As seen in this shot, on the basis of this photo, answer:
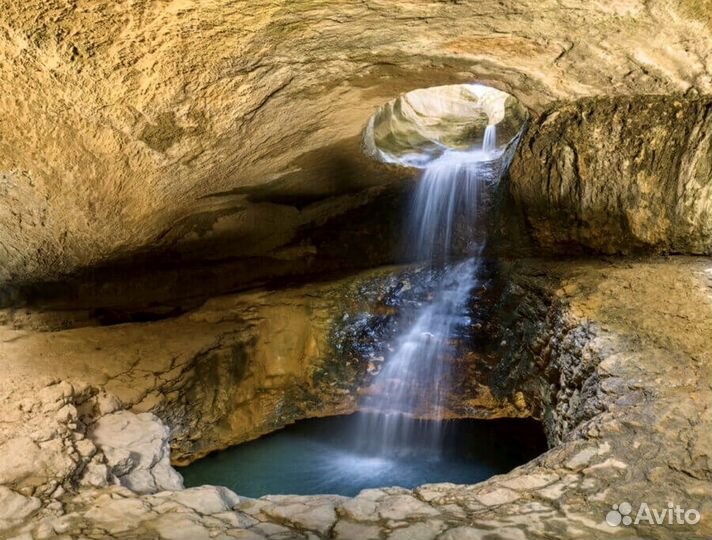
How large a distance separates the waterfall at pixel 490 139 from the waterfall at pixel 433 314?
139 centimetres

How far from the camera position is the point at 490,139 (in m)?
9.23

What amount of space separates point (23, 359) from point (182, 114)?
2492 mm

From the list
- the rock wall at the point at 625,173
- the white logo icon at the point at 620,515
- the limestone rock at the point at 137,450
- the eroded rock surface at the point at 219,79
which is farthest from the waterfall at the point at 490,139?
the white logo icon at the point at 620,515

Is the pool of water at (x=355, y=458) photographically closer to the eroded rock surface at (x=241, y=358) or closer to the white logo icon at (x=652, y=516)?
the eroded rock surface at (x=241, y=358)

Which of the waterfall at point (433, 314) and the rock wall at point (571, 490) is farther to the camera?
the waterfall at point (433, 314)

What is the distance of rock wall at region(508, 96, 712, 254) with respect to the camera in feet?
13.9

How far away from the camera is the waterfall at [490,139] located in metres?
9.02

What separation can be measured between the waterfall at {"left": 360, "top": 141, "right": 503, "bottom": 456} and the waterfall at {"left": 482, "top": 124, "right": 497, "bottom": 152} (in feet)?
4.57

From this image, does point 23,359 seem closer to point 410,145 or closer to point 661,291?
point 661,291

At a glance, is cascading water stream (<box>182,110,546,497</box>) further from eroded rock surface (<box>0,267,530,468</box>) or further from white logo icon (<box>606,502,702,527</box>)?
white logo icon (<box>606,502,702,527</box>)

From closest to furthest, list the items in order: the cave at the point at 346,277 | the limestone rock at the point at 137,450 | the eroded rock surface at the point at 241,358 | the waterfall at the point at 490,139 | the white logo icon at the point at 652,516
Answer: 1. the white logo icon at the point at 652,516
2. the cave at the point at 346,277
3. the limestone rock at the point at 137,450
4. the eroded rock surface at the point at 241,358
5. the waterfall at the point at 490,139

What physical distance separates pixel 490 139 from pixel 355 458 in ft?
21.3

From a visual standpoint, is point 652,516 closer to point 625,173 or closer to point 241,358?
point 625,173

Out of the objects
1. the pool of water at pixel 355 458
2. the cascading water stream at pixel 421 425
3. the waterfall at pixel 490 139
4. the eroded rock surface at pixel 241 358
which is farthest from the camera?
the waterfall at pixel 490 139
